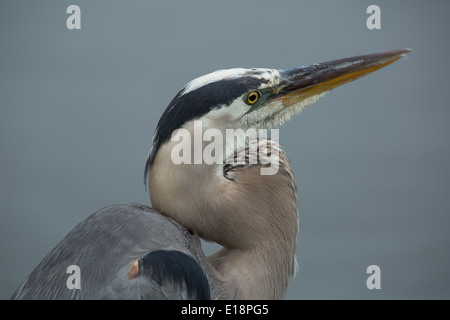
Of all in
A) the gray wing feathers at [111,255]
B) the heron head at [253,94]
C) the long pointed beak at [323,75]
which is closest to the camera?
the gray wing feathers at [111,255]

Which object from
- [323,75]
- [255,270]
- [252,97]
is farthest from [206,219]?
[323,75]

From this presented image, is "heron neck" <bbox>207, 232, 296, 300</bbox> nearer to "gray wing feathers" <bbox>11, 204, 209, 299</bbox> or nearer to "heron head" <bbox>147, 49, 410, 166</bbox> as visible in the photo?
"gray wing feathers" <bbox>11, 204, 209, 299</bbox>

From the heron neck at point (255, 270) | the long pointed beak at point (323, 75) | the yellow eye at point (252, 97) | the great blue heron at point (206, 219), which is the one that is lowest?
the heron neck at point (255, 270)

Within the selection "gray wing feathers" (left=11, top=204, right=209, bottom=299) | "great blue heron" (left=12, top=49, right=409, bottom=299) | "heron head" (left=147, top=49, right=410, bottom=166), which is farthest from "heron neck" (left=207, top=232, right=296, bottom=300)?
"heron head" (left=147, top=49, right=410, bottom=166)

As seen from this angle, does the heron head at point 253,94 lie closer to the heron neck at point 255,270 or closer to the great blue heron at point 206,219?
the great blue heron at point 206,219

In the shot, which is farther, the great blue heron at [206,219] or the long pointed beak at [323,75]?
the long pointed beak at [323,75]

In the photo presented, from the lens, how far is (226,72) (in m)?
1.36

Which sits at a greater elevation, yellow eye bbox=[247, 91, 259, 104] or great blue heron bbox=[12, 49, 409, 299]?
yellow eye bbox=[247, 91, 259, 104]

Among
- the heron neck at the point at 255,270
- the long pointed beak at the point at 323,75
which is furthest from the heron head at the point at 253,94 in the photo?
the heron neck at the point at 255,270

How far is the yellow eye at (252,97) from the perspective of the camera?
138 cm

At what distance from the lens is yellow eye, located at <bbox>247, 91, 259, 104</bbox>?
138 cm

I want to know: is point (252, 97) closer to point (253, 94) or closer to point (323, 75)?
point (253, 94)
